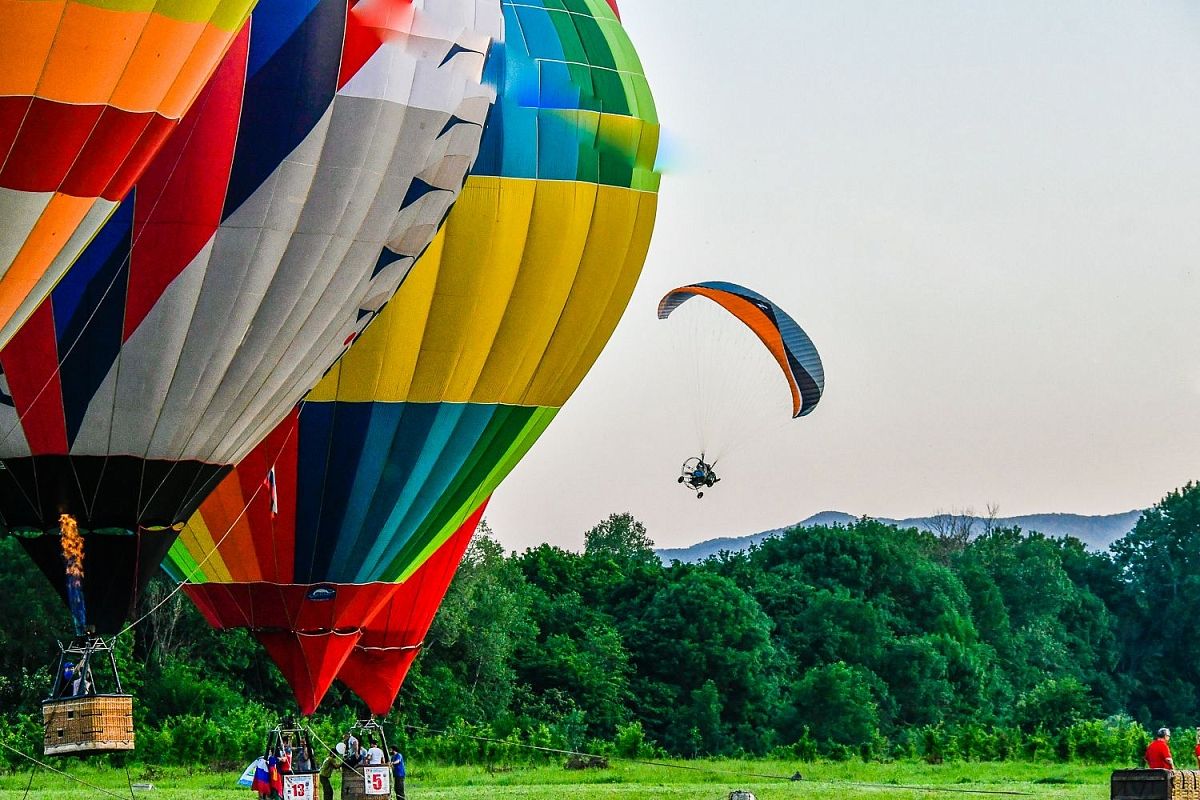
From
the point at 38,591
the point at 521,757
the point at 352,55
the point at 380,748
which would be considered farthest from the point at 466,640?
the point at 352,55

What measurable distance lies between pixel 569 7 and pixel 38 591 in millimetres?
20385

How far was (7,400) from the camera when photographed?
563 inches

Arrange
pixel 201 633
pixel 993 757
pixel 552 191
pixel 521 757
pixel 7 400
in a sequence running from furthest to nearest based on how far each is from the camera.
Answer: pixel 201 633 < pixel 521 757 < pixel 993 757 < pixel 552 191 < pixel 7 400

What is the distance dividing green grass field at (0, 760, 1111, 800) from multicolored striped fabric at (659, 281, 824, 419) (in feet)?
13.2

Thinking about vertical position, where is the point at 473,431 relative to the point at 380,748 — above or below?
above

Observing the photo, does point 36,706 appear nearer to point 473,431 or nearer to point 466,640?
point 466,640

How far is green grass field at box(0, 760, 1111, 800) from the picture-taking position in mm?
21578

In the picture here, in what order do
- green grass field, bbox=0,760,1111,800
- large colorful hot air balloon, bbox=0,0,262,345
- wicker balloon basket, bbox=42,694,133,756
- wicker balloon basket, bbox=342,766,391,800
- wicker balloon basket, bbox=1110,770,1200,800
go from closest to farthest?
large colorful hot air balloon, bbox=0,0,262,345 < wicker balloon basket, bbox=42,694,133,756 < wicker balloon basket, bbox=1110,770,1200,800 < wicker balloon basket, bbox=342,766,391,800 < green grass field, bbox=0,760,1111,800

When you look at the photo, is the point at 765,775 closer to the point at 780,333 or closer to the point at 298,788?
the point at 780,333

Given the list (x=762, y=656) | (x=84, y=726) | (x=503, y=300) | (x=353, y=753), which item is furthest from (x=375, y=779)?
(x=762, y=656)

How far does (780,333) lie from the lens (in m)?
22.5

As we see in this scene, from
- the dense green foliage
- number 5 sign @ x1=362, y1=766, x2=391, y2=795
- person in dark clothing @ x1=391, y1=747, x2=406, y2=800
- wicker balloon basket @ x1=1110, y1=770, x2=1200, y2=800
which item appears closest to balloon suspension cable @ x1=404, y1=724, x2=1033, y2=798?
the dense green foliage

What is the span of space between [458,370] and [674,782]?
7.63 metres

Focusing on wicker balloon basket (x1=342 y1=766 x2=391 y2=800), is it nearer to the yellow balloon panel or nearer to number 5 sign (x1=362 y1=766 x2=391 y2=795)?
number 5 sign (x1=362 y1=766 x2=391 y2=795)
